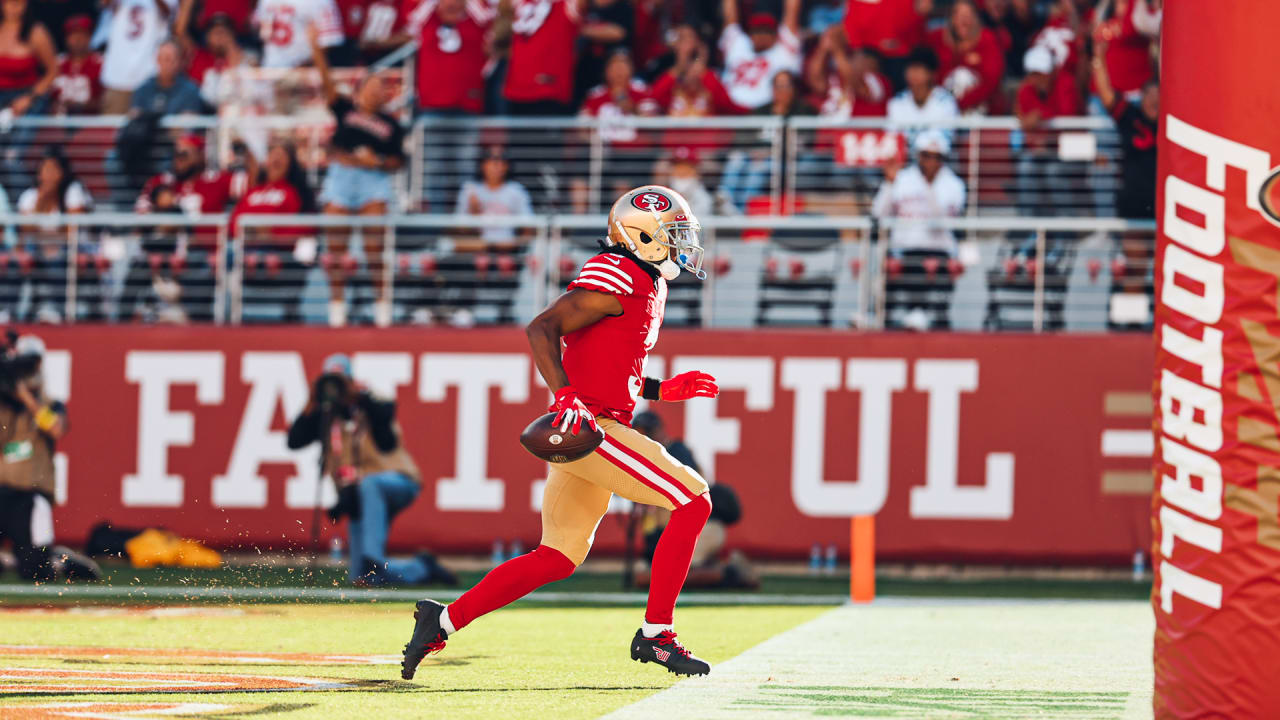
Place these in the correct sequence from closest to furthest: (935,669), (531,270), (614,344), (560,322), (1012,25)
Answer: (560,322)
(614,344)
(935,669)
(531,270)
(1012,25)

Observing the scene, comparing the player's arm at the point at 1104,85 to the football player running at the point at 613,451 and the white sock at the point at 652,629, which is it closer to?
the football player running at the point at 613,451

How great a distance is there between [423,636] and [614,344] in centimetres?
147

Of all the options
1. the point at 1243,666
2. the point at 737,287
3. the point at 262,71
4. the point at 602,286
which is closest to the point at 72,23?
the point at 262,71

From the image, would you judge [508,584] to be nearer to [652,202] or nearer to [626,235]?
[626,235]

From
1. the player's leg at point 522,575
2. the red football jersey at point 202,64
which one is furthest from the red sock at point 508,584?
the red football jersey at point 202,64

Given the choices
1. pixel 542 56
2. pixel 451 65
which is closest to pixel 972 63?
pixel 542 56

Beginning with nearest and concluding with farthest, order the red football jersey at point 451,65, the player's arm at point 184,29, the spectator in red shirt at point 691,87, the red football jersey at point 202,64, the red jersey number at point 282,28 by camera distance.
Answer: the spectator in red shirt at point 691,87 → the red football jersey at point 451,65 → the red jersey number at point 282,28 → the red football jersey at point 202,64 → the player's arm at point 184,29

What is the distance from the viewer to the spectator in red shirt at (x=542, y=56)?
1645cm

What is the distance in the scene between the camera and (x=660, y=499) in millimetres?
7562

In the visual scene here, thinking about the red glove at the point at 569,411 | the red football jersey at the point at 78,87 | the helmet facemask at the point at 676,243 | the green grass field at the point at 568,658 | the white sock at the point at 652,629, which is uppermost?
the red football jersey at the point at 78,87

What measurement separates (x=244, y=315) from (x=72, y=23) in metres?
4.50

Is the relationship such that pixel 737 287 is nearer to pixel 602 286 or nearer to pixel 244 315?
pixel 244 315

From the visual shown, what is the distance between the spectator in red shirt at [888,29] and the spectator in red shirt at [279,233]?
5.25 m

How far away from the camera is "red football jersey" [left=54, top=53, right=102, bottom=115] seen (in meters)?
18.5
